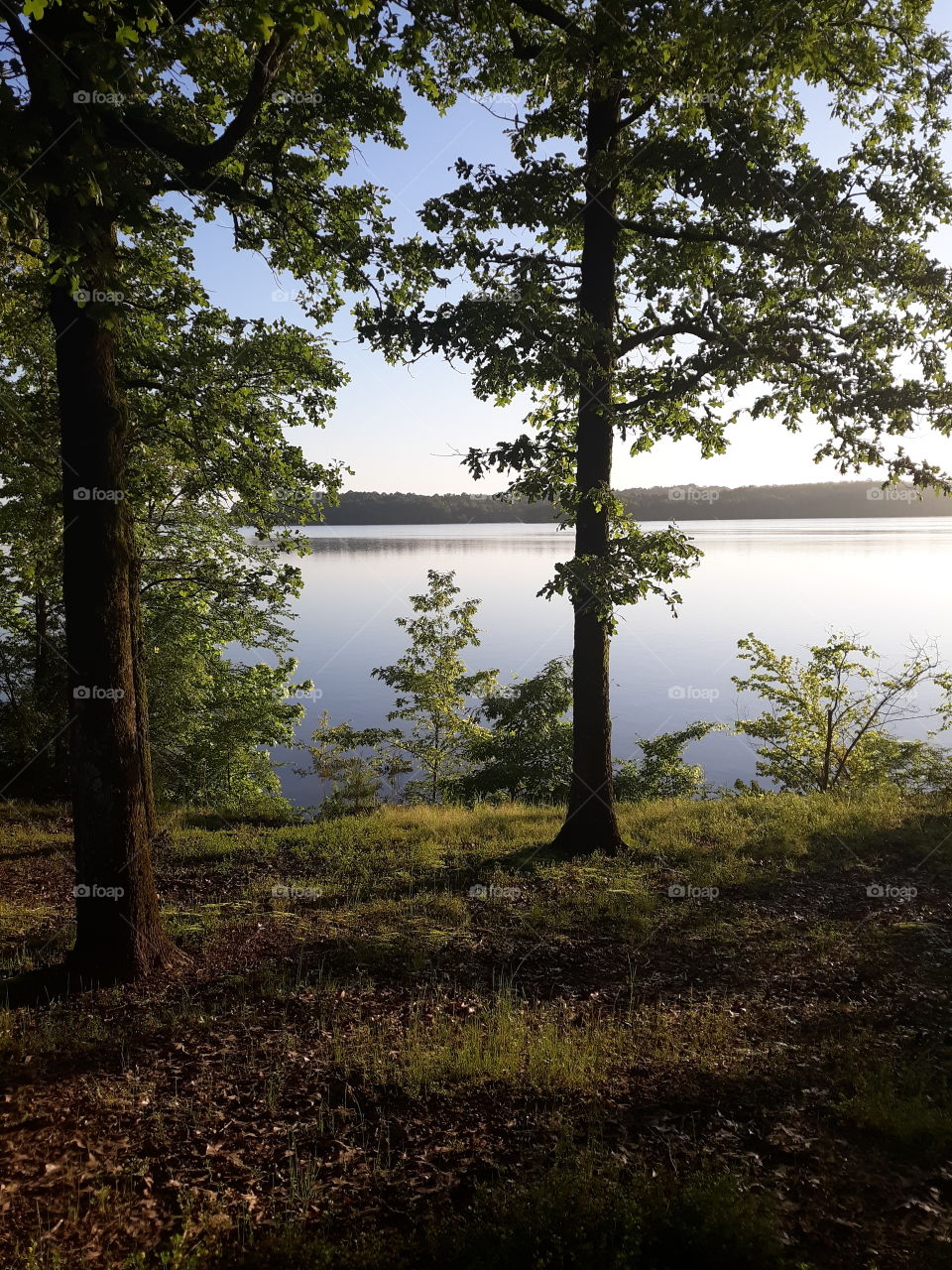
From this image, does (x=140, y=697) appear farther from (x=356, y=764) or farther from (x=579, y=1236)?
(x=356, y=764)

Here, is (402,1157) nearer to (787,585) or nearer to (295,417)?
(295,417)

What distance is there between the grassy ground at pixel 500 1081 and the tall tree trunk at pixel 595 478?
60.6 inches

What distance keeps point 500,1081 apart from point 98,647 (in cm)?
516

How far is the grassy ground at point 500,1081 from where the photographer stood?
12.9 feet

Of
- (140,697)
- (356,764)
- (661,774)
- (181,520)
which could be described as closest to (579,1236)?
(140,697)

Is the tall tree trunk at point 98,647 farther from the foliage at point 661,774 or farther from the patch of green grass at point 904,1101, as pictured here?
the foliage at point 661,774

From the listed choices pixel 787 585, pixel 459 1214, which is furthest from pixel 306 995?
pixel 787 585

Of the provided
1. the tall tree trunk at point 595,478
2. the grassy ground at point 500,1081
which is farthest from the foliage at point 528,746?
the grassy ground at point 500,1081

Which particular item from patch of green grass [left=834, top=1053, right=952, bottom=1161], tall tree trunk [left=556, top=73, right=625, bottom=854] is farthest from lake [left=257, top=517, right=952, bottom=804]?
patch of green grass [left=834, top=1053, right=952, bottom=1161]

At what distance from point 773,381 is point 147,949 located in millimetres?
11358

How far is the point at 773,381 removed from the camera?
10961 mm

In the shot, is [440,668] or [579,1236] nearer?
[579,1236]

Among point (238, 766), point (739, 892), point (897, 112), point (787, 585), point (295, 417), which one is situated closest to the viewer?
point (897, 112)

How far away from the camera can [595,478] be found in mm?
11148
